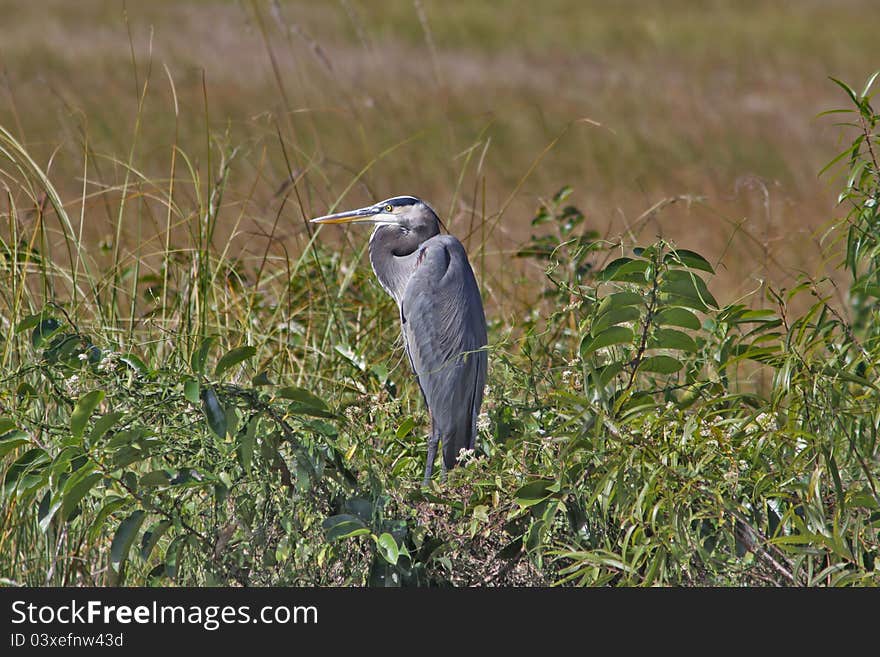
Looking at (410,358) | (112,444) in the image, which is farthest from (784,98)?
(112,444)

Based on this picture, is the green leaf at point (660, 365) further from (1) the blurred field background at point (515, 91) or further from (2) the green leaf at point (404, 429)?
(1) the blurred field background at point (515, 91)

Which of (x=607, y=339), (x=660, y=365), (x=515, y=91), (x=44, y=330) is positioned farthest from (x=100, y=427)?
(x=515, y=91)

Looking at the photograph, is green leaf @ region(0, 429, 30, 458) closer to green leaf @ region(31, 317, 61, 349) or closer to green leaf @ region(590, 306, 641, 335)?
green leaf @ region(31, 317, 61, 349)

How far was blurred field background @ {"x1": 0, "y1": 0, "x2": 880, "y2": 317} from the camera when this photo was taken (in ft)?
28.8

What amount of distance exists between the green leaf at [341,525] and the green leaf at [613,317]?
50 centimetres

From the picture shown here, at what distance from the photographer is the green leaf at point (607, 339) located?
182 cm

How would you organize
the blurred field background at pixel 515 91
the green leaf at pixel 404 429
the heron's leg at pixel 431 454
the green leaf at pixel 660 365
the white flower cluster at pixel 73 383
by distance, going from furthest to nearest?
the blurred field background at pixel 515 91 < the heron's leg at pixel 431 454 < the green leaf at pixel 404 429 < the green leaf at pixel 660 365 < the white flower cluster at pixel 73 383

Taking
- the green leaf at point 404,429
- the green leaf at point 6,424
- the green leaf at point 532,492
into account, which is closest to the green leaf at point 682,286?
the green leaf at point 532,492

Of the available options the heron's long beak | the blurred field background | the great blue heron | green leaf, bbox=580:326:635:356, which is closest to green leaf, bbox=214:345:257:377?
green leaf, bbox=580:326:635:356

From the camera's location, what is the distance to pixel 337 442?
198 cm

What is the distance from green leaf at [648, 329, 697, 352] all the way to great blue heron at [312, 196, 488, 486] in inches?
21.0

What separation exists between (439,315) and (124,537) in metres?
0.98

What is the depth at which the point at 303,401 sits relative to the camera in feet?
5.45

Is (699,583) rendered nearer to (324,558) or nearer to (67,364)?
(324,558)
